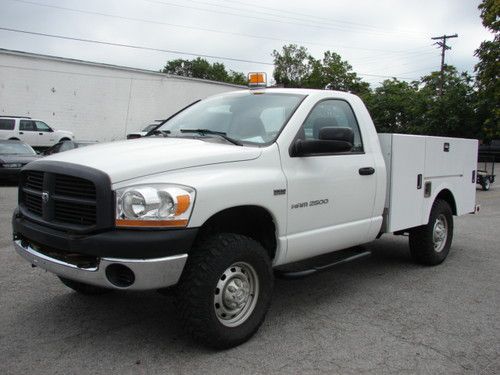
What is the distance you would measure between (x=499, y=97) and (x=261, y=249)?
1089 inches

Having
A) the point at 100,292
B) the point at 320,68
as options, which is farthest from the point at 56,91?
the point at 320,68

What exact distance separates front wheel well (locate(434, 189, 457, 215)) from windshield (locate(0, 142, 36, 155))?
45.1 ft

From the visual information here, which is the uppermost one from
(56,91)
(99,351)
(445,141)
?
(56,91)

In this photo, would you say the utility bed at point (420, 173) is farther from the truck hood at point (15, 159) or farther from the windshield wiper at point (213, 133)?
the truck hood at point (15, 159)

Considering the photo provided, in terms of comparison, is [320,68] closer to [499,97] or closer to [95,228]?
[499,97]

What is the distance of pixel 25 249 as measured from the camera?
3871 millimetres

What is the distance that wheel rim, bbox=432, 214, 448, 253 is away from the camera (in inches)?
249

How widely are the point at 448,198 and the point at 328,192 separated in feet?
9.22

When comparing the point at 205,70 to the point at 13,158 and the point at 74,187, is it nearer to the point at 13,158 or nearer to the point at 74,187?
the point at 13,158

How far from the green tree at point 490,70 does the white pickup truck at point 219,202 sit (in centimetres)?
2542

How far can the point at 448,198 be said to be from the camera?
6613 mm

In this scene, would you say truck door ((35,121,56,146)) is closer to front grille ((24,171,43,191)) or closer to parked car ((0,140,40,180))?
parked car ((0,140,40,180))

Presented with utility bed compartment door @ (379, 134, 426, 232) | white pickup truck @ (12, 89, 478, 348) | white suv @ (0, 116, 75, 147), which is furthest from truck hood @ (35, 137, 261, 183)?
white suv @ (0, 116, 75, 147)

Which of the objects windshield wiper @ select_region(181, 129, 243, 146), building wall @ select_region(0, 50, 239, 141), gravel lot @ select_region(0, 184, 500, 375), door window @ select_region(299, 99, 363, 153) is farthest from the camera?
building wall @ select_region(0, 50, 239, 141)
